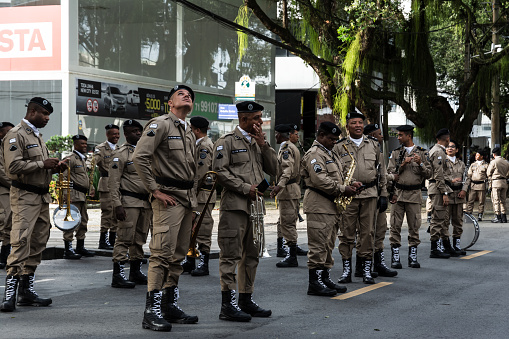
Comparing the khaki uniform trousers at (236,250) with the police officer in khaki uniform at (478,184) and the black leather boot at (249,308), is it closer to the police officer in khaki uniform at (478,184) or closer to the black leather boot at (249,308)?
the black leather boot at (249,308)

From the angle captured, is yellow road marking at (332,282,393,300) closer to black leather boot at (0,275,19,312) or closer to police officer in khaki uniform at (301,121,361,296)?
police officer in khaki uniform at (301,121,361,296)

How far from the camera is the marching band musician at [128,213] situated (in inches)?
375

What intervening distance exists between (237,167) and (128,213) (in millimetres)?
2586

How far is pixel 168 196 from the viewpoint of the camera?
22.9 feet

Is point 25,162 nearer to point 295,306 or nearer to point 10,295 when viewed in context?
point 10,295

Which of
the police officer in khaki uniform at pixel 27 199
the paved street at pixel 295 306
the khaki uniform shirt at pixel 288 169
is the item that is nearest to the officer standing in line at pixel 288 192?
the khaki uniform shirt at pixel 288 169

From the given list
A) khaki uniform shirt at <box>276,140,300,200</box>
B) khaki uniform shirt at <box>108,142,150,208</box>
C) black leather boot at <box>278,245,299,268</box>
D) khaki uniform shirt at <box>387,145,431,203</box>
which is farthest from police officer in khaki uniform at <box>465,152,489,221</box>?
khaki uniform shirt at <box>108,142,150,208</box>

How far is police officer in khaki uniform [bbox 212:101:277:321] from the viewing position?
7.37 metres

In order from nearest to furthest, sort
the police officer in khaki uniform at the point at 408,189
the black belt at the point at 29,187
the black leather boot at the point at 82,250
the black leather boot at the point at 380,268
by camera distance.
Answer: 1. the black belt at the point at 29,187
2. the black leather boot at the point at 380,268
3. the police officer in khaki uniform at the point at 408,189
4. the black leather boot at the point at 82,250

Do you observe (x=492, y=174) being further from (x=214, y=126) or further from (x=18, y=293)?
(x=18, y=293)

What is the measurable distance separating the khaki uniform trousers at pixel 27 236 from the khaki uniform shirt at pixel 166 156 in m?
1.72

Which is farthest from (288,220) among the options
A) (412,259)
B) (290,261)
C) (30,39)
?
(30,39)

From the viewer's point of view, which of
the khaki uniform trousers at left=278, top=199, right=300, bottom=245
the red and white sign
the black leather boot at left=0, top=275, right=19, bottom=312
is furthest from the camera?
the red and white sign

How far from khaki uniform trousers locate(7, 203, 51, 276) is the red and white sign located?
1658 cm
